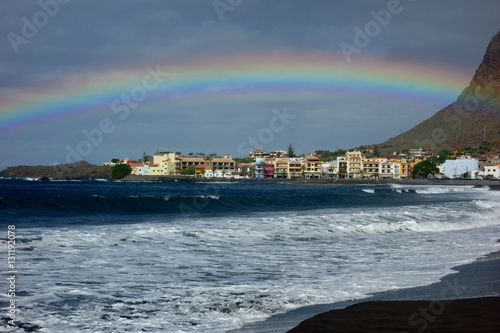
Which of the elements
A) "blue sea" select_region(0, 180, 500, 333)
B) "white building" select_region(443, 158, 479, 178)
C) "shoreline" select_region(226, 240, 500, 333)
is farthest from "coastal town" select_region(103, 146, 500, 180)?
"shoreline" select_region(226, 240, 500, 333)

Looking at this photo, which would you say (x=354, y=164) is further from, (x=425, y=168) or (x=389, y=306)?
(x=389, y=306)

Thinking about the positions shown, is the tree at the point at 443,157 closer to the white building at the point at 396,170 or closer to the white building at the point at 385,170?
the white building at the point at 396,170

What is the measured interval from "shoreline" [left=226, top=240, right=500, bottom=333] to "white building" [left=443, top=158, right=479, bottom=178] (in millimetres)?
148696

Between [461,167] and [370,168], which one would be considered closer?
[461,167]

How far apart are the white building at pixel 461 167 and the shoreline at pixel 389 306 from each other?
488ft

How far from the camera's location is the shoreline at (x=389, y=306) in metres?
6.41

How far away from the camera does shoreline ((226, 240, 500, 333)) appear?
6414 mm

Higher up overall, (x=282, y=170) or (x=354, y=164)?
(x=354, y=164)

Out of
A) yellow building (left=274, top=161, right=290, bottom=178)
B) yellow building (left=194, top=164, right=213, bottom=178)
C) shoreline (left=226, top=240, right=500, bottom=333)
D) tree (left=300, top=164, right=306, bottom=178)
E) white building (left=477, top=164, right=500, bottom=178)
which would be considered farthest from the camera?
yellow building (left=194, top=164, right=213, bottom=178)

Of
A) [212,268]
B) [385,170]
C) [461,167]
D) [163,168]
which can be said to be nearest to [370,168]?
[385,170]

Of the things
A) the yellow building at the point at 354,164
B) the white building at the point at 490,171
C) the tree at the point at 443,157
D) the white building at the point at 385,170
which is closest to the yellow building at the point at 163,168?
the yellow building at the point at 354,164

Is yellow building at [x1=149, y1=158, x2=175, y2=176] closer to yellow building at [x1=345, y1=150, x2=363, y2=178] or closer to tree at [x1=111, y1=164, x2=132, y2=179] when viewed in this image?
tree at [x1=111, y1=164, x2=132, y2=179]

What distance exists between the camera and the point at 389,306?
7375 mm

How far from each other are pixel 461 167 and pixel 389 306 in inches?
6032
